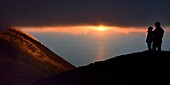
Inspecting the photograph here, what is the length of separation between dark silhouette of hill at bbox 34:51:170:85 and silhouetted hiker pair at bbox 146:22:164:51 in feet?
2.67

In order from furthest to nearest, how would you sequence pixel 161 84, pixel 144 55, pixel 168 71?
pixel 144 55, pixel 168 71, pixel 161 84

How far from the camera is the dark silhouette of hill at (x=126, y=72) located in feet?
142

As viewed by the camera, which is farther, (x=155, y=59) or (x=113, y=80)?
(x=155, y=59)

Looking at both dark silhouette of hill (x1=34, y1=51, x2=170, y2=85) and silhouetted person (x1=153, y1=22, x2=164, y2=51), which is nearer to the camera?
dark silhouette of hill (x1=34, y1=51, x2=170, y2=85)

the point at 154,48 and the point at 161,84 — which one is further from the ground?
the point at 154,48

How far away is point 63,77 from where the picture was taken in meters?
52.2

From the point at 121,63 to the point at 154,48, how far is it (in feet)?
13.6

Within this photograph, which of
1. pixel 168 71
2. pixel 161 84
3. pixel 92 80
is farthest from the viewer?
pixel 92 80

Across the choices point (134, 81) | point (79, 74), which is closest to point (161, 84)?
point (134, 81)

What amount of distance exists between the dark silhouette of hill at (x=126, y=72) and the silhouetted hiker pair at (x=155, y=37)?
0.81m

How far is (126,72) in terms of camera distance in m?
45.8

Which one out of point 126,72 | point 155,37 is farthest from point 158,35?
point 126,72

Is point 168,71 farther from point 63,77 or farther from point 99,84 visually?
point 63,77

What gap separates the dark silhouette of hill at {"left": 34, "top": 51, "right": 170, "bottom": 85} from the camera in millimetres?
43406
